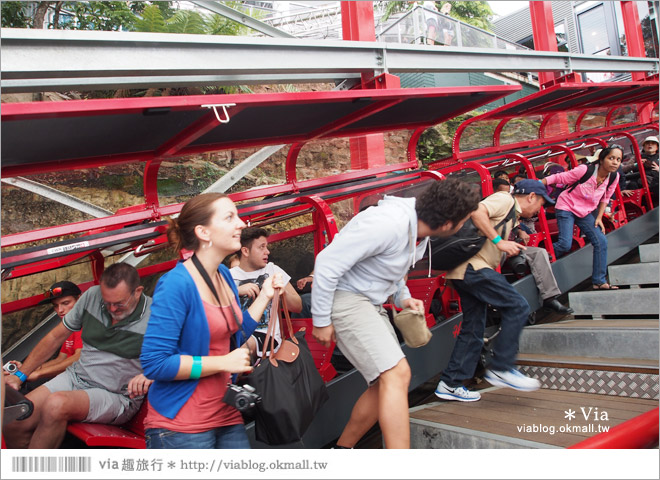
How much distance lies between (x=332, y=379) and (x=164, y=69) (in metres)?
2.33

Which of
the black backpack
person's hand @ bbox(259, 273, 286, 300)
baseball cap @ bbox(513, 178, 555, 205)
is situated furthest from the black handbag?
baseball cap @ bbox(513, 178, 555, 205)

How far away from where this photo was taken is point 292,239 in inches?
200

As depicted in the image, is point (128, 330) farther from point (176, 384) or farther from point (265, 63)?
point (265, 63)

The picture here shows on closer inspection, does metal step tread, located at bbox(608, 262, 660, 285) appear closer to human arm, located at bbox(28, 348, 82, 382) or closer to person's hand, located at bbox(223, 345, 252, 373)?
person's hand, located at bbox(223, 345, 252, 373)

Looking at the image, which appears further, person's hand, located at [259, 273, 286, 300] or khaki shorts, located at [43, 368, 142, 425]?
khaki shorts, located at [43, 368, 142, 425]

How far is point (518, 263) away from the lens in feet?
16.6

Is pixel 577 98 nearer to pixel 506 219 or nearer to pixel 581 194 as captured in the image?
pixel 581 194

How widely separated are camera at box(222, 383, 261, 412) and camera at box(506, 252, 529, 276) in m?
3.79

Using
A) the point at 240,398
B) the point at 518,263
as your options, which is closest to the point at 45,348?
the point at 240,398

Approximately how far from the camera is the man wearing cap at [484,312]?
3.58 m

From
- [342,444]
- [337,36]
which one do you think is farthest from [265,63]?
[337,36]

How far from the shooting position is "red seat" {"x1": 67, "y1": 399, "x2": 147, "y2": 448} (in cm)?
265

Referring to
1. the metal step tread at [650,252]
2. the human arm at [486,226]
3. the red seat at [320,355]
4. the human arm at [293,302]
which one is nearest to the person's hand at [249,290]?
the human arm at [293,302]

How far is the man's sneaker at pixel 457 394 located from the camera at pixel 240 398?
6.70 feet
